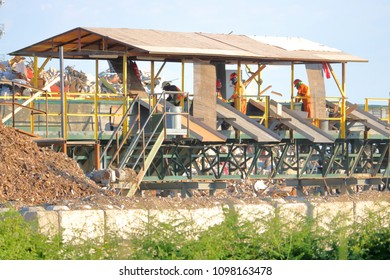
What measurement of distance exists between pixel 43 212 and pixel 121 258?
2590 mm

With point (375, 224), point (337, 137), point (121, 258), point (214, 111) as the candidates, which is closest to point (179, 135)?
point (214, 111)

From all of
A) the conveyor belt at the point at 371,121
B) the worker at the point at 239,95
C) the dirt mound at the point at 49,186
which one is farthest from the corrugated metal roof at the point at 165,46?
the dirt mound at the point at 49,186

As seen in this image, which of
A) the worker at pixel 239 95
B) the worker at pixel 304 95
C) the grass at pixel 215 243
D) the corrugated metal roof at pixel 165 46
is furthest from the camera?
the worker at pixel 304 95

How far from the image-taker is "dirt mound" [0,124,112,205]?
71.2ft

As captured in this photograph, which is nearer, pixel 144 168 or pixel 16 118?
pixel 144 168

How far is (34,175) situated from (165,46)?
29.4 feet

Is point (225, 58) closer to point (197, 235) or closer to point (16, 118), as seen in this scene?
point (16, 118)

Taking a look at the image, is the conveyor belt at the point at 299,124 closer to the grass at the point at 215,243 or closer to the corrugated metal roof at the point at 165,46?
the corrugated metal roof at the point at 165,46

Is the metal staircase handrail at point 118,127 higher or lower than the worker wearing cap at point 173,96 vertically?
lower

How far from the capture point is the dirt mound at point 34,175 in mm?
21688

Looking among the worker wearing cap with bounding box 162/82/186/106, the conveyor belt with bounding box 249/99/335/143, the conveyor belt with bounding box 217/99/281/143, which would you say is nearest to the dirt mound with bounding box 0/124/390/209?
the worker wearing cap with bounding box 162/82/186/106

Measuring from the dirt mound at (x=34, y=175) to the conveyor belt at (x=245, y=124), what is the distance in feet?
27.2

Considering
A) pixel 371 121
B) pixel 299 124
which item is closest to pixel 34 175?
pixel 299 124
